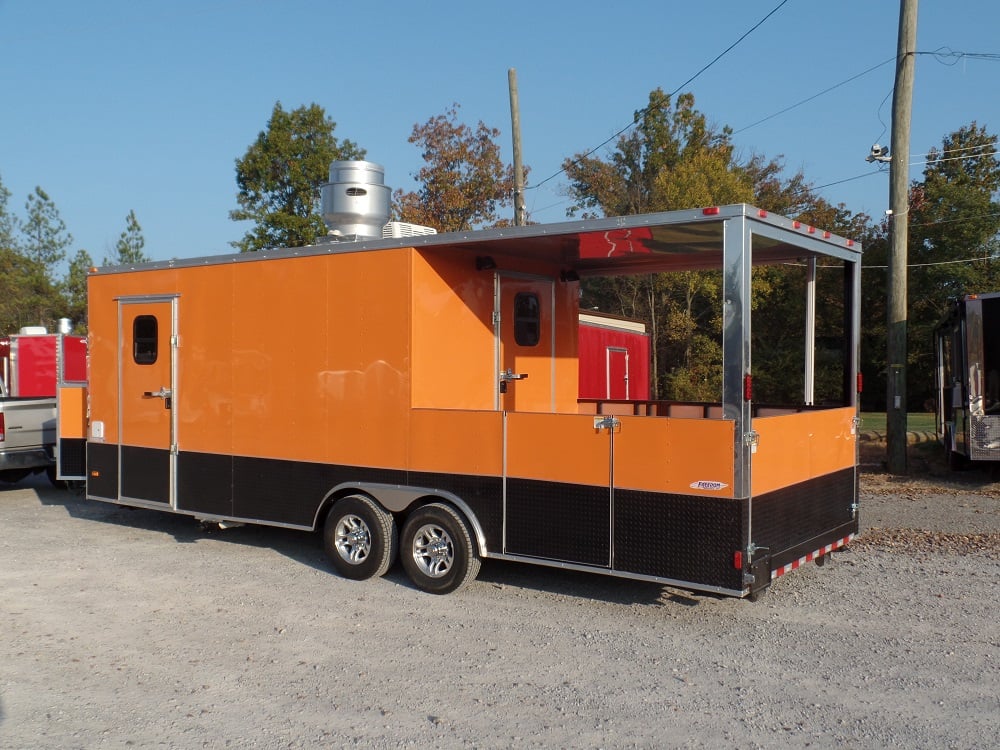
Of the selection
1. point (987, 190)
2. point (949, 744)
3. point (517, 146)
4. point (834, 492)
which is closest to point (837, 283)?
point (987, 190)

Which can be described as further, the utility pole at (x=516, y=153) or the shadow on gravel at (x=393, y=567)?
the utility pole at (x=516, y=153)

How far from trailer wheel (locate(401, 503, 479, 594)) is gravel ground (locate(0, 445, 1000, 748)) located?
16 centimetres

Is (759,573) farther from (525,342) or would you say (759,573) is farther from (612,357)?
(612,357)

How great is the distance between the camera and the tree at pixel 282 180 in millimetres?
23953

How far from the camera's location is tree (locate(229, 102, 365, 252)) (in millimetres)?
23953

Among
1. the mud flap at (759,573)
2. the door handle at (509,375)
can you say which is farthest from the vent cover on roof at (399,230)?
the mud flap at (759,573)

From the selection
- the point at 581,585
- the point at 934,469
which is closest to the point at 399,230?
the point at 581,585

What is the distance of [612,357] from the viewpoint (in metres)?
16.0

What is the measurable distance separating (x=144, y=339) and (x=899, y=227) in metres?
9.93

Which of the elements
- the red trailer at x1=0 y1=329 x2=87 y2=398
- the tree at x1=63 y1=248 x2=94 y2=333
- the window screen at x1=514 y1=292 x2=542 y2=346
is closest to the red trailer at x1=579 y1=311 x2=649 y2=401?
the window screen at x1=514 y1=292 x2=542 y2=346

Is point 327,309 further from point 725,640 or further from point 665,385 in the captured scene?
point 665,385

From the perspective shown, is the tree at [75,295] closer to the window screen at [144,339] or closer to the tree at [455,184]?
the tree at [455,184]

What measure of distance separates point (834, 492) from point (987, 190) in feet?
83.0

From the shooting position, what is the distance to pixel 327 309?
732cm
